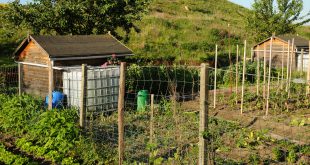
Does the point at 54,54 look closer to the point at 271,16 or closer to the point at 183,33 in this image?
the point at 271,16

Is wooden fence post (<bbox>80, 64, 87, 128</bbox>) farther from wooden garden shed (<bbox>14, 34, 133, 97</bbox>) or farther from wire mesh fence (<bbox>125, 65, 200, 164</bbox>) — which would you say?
wooden garden shed (<bbox>14, 34, 133, 97</bbox>)

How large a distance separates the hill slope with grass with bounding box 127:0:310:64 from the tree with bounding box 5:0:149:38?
21.8ft

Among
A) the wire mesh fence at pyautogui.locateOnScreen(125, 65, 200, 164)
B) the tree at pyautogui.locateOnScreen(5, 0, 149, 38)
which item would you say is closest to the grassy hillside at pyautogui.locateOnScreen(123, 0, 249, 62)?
the tree at pyautogui.locateOnScreen(5, 0, 149, 38)

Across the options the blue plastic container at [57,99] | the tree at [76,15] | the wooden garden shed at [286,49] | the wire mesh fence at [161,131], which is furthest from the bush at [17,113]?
the wooden garden shed at [286,49]

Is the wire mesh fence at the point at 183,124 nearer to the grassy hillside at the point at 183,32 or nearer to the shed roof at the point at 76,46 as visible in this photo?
the shed roof at the point at 76,46

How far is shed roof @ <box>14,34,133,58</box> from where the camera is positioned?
49.0 feet

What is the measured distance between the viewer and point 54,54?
47.6 ft

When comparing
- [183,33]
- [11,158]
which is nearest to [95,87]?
[11,158]

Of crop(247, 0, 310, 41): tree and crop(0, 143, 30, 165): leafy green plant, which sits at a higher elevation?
crop(247, 0, 310, 41): tree

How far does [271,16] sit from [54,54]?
20038 mm

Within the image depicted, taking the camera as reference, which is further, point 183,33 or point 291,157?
point 183,33

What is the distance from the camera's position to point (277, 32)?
29750mm

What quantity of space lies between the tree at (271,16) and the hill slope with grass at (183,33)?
200 cm

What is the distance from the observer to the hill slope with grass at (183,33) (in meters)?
31.9
